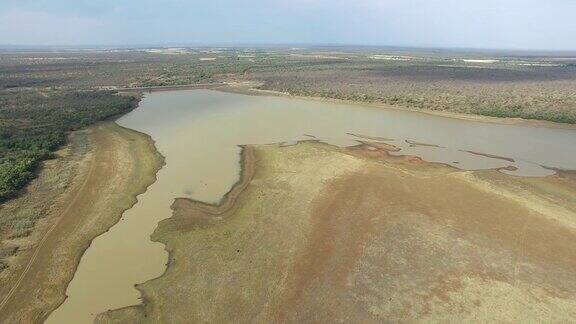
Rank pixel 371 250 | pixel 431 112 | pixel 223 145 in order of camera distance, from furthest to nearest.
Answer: pixel 431 112 < pixel 223 145 < pixel 371 250

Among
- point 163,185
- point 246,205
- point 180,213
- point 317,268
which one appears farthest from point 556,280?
point 163,185

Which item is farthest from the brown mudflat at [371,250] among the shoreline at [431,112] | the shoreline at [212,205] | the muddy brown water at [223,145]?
the shoreline at [431,112]

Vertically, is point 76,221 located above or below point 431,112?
below

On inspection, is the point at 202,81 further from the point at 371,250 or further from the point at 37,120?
the point at 371,250

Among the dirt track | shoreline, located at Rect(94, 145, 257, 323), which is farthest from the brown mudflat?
the dirt track

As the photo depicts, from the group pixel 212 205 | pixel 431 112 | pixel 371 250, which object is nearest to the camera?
pixel 371 250

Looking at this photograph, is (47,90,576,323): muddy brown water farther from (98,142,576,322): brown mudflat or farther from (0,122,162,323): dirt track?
(98,142,576,322): brown mudflat

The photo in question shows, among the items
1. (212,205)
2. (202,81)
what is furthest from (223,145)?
A: (202,81)

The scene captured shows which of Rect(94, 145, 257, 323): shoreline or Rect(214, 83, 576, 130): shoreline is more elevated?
Rect(214, 83, 576, 130): shoreline
